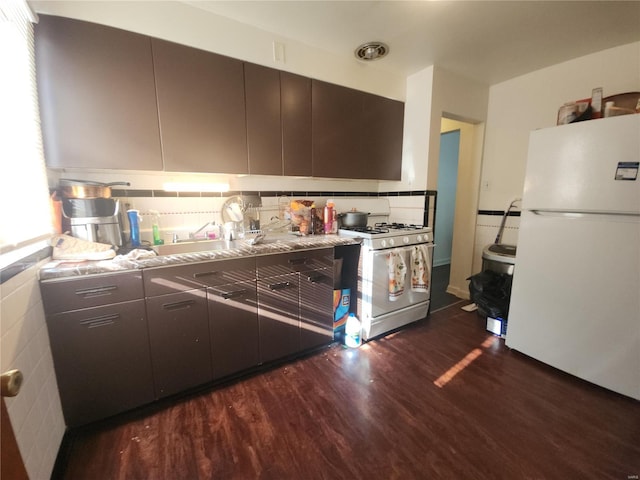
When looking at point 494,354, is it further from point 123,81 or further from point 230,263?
point 123,81

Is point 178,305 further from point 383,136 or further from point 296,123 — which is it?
point 383,136

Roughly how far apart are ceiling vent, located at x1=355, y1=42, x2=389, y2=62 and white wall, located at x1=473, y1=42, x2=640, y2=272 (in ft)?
4.93

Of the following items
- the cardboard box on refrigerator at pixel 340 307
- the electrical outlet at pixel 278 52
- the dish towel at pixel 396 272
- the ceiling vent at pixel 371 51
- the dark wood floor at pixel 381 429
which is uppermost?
the ceiling vent at pixel 371 51

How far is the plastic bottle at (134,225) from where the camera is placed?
167 cm

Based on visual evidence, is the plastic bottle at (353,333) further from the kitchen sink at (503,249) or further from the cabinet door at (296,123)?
the kitchen sink at (503,249)

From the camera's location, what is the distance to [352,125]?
7.65 ft

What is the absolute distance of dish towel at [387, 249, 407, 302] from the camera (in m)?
2.12

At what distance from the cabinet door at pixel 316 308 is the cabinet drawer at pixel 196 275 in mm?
426

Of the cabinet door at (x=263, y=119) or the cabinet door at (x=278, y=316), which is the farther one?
the cabinet door at (x=263, y=119)

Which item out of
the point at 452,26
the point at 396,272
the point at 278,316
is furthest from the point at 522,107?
the point at 278,316

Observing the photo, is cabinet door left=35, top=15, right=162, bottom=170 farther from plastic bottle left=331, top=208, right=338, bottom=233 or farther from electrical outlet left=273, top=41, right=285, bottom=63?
plastic bottle left=331, top=208, right=338, bottom=233

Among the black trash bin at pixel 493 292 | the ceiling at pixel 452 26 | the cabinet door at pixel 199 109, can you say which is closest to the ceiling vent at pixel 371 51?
the ceiling at pixel 452 26

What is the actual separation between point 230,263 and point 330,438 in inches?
42.2

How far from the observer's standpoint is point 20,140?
1217mm
